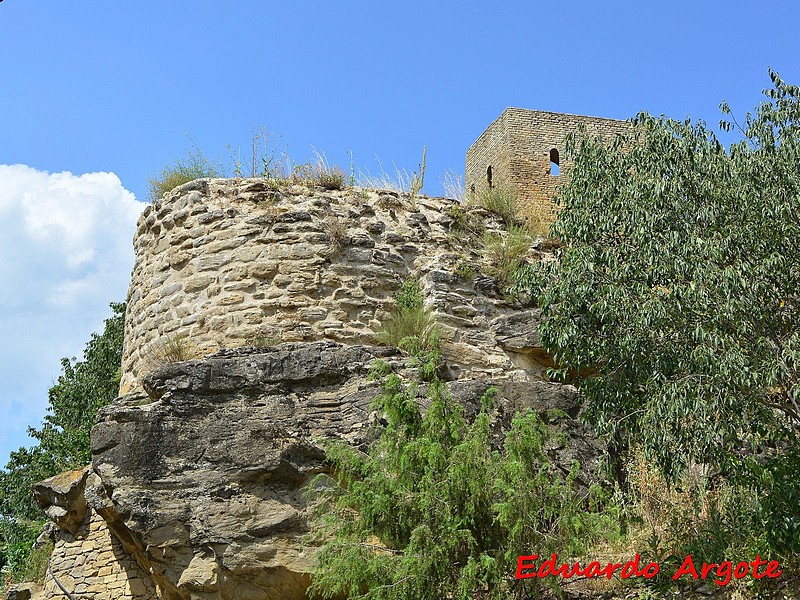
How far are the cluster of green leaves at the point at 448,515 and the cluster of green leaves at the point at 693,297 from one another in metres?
0.99

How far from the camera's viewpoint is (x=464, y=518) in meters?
7.56

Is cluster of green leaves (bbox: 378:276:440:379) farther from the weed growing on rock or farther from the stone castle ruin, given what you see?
the weed growing on rock

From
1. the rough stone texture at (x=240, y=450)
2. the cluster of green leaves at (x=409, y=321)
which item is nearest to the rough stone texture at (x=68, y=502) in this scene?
the rough stone texture at (x=240, y=450)

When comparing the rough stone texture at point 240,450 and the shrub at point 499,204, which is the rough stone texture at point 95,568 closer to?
the rough stone texture at point 240,450

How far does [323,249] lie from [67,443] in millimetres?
9290

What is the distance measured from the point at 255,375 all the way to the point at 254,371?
0.05m

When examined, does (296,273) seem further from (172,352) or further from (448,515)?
(448,515)

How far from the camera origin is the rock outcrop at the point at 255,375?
9.27 meters

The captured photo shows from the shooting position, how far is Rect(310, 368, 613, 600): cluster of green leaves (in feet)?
24.2

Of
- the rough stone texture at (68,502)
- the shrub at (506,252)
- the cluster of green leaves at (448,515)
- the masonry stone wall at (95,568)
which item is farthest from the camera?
the shrub at (506,252)

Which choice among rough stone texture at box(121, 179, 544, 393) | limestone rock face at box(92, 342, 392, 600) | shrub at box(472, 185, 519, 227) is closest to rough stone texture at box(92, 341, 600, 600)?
limestone rock face at box(92, 342, 392, 600)

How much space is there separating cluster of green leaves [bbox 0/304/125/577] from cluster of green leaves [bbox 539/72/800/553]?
12.4 metres

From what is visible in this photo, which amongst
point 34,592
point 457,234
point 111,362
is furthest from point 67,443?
point 457,234

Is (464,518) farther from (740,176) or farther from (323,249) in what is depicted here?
(323,249)
